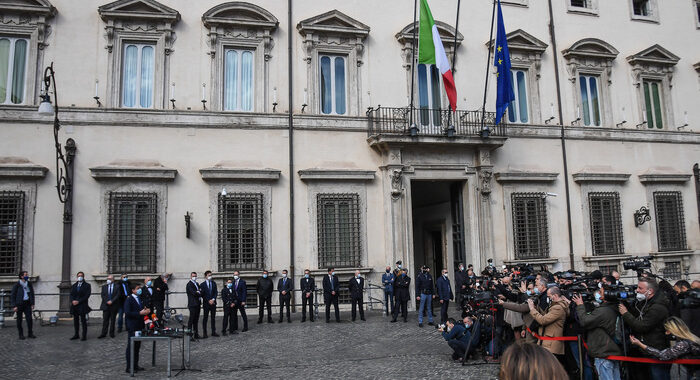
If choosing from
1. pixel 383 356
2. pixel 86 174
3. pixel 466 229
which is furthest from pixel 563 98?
pixel 86 174

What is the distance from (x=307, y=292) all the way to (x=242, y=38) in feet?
27.6

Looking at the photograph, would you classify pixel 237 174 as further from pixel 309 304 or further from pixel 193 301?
Result: pixel 193 301

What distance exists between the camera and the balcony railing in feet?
56.5

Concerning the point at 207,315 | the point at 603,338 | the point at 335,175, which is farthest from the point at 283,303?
the point at 603,338

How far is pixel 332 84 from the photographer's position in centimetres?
1775

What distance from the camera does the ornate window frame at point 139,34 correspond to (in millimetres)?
15992

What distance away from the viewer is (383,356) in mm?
10812

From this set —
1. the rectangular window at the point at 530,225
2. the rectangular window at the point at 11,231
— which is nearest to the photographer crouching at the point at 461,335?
the rectangular window at the point at 530,225

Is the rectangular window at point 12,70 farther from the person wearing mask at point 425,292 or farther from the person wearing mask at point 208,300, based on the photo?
the person wearing mask at point 425,292

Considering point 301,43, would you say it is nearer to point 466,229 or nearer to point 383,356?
point 466,229

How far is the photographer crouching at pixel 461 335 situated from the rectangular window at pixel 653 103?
1520 cm

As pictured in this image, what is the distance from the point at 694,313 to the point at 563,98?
1390 cm

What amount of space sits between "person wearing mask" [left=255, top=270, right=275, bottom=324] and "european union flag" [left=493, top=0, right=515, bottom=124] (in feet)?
30.1

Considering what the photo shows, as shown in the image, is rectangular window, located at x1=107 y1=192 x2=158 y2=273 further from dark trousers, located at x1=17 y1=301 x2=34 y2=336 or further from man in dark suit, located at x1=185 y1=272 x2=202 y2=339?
man in dark suit, located at x1=185 y1=272 x2=202 y2=339
